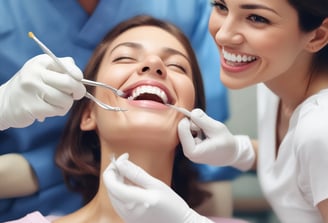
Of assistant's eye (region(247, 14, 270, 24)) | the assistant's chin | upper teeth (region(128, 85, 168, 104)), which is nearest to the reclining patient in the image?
upper teeth (region(128, 85, 168, 104))

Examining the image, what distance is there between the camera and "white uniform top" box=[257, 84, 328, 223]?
1096 mm

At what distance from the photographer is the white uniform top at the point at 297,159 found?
1.10 m

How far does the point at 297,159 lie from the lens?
46.3 inches

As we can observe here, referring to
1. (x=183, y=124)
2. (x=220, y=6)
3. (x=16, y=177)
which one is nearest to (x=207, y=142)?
(x=183, y=124)

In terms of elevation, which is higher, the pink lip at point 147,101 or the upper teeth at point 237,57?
the upper teeth at point 237,57

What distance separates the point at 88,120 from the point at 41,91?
27 cm

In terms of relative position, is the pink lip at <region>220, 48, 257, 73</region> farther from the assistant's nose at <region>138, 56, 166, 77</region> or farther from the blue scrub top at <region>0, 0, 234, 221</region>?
the blue scrub top at <region>0, 0, 234, 221</region>

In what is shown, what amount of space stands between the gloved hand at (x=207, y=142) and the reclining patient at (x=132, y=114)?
1.1 inches

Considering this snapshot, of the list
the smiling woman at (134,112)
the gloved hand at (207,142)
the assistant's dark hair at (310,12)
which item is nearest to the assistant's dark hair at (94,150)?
the smiling woman at (134,112)

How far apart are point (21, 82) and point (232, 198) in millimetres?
797

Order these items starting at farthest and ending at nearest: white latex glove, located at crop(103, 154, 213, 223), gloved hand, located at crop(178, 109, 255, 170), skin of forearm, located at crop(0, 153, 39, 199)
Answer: skin of forearm, located at crop(0, 153, 39, 199) → gloved hand, located at crop(178, 109, 255, 170) → white latex glove, located at crop(103, 154, 213, 223)

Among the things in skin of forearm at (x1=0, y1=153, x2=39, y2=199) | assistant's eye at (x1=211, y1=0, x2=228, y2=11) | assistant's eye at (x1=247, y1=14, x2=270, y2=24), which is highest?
assistant's eye at (x1=247, y1=14, x2=270, y2=24)

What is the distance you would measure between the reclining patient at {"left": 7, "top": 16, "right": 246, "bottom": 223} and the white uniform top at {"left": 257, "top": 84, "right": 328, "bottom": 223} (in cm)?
19

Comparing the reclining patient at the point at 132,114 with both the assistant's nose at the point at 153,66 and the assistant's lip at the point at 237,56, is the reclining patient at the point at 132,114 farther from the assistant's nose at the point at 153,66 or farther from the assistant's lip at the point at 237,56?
the assistant's lip at the point at 237,56
